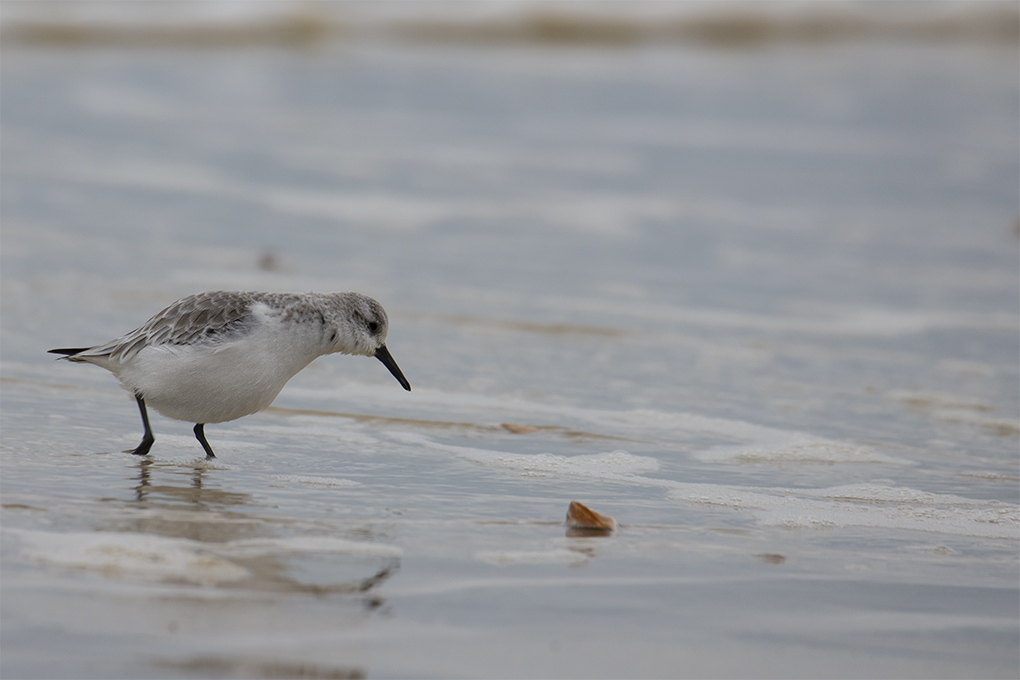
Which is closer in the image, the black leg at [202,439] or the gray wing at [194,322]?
the gray wing at [194,322]

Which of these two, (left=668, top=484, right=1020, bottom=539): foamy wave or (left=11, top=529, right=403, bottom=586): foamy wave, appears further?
(left=668, top=484, right=1020, bottom=539): foamy wave

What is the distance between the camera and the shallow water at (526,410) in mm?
3367

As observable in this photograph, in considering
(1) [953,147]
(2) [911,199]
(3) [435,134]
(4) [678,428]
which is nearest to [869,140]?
(1) [953,147]

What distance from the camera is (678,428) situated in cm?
587

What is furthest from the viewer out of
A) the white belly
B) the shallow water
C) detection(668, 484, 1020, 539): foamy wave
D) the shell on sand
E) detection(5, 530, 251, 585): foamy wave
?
the white belly

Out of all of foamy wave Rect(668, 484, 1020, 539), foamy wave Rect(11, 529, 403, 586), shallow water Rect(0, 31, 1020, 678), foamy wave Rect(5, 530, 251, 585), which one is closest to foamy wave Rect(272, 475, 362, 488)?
shallow water Rect(0, 31, 1020, 678)

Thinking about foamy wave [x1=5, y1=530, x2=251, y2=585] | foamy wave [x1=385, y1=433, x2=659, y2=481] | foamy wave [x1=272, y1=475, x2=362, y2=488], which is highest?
foamy wave [x1=385, y1=433, x2=659, y2=481]

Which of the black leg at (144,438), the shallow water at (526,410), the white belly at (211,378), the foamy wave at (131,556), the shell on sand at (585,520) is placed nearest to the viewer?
the shallow water at (526,410)

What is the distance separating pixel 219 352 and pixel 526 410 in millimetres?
1864

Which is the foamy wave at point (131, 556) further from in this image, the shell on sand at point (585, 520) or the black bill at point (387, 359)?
the black bill at point (387, 359)

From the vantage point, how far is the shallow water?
337cm

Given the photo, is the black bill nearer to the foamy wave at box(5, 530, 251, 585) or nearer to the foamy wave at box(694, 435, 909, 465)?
the foamy wave at box(694, 435, 909, 465)

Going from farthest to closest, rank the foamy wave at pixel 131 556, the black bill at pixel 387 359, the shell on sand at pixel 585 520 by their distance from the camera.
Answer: the black bill at pixel 387 359 → the shell on sand at pixel 585 520 → the foamy wave at pixel 131 556

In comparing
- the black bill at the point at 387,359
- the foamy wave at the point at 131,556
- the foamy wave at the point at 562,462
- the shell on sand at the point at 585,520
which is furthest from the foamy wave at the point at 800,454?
the foamy wave at the point at 131,556
